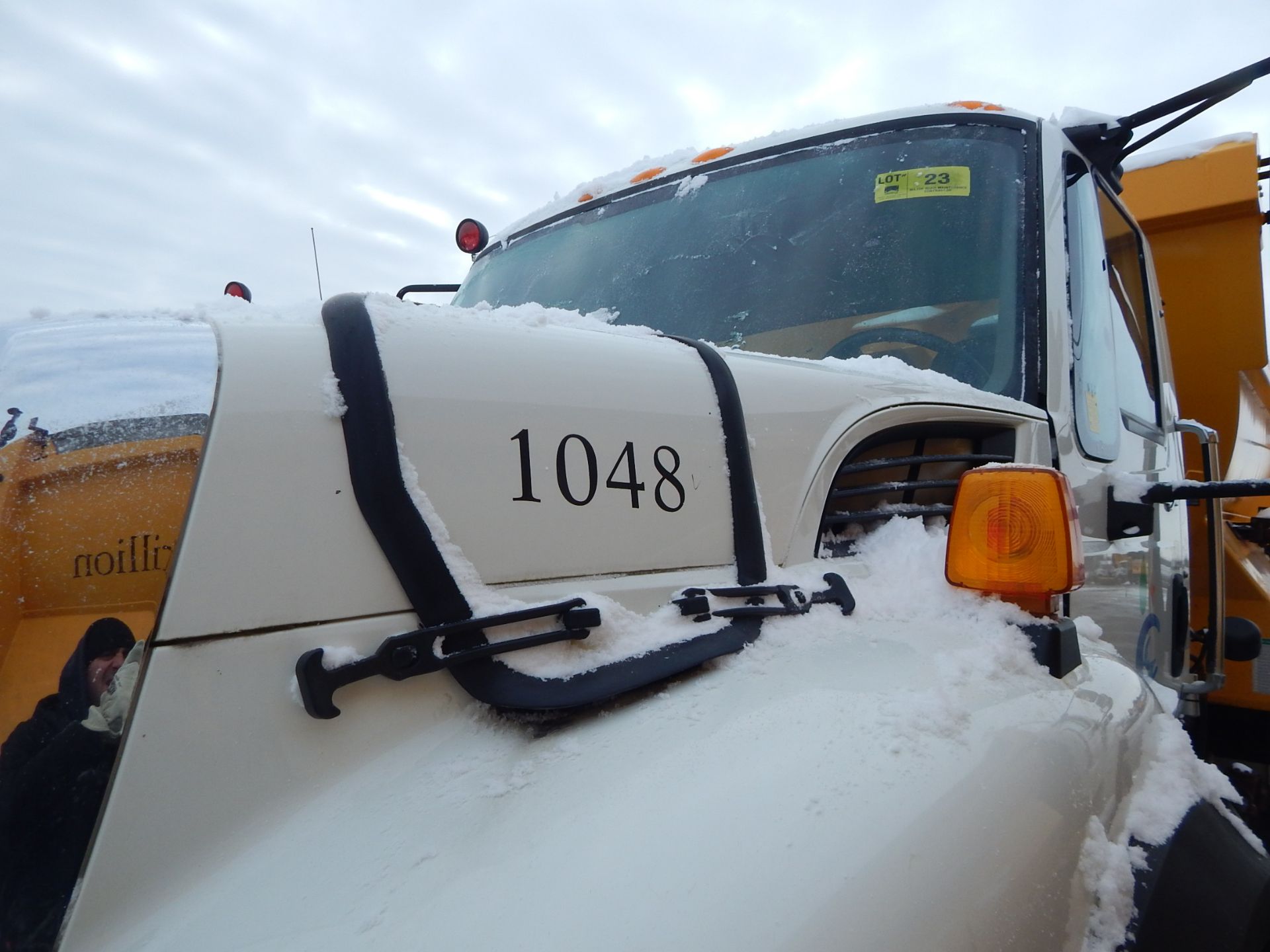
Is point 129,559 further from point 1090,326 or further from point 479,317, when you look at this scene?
point 1090,326

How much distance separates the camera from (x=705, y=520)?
1.32m

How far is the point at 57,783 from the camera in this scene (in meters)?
0.79

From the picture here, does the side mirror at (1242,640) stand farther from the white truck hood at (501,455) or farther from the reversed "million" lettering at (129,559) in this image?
the reversed "million" lettering at (129,559)

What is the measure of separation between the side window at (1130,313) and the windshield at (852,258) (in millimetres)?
685

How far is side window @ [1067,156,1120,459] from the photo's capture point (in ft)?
6.66

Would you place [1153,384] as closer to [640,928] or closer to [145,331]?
[640,928]

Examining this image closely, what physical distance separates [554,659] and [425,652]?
17cm

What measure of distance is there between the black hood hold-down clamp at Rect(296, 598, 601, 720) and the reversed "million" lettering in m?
0.17

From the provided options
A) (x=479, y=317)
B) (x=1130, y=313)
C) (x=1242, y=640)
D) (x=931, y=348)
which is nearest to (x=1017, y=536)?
(x=931, y=348)

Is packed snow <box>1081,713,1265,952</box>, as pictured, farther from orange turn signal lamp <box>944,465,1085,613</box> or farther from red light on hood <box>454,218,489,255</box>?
red light on hood <box>454,218,489,255</box>

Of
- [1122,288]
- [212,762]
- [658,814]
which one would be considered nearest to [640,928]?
[658,814]

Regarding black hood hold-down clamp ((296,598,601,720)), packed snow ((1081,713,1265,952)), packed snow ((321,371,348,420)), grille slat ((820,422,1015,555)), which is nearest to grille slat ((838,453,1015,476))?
grille slat ((820,422,1015,555))

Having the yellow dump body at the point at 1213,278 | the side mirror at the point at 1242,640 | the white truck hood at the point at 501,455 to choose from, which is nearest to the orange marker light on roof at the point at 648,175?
Result: the white truck hood at the point at 501,455

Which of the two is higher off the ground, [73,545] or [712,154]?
[712,154]
